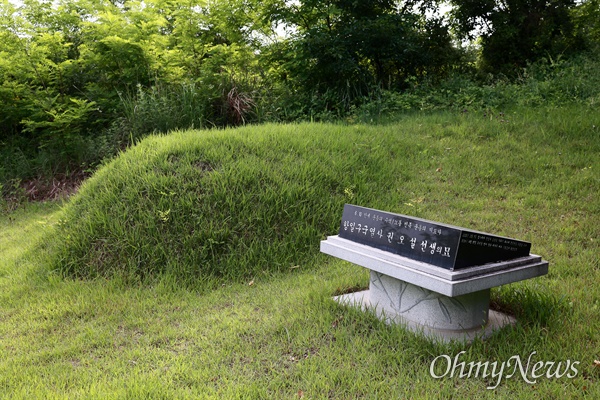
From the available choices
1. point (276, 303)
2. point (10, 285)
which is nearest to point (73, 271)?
point (10, 285)

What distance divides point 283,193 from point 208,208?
0.95 metres

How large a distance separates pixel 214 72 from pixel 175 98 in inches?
53.0

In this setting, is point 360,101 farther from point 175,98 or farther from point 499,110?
point 175,98

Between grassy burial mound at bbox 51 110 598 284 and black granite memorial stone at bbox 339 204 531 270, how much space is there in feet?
5.90

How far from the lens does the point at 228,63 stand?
11.1 metres

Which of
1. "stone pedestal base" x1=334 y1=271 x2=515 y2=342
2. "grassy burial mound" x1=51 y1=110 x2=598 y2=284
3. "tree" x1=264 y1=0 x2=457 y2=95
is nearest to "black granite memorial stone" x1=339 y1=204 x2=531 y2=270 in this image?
"stone pedestal base" x1=334 y1=271 x2=515 y2=342

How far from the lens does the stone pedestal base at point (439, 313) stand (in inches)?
151

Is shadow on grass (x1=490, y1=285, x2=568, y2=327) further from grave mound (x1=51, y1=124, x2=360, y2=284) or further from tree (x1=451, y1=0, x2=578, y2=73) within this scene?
tree (x1=451, y1=0, x2=578, y2=73)

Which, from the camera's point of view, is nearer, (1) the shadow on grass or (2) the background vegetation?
(2) the background vegetation

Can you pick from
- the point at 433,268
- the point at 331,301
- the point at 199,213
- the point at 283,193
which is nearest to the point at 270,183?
the point at 283,193

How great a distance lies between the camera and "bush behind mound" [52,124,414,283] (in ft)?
19.4

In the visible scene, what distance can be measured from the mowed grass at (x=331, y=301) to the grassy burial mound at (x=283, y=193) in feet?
0.13

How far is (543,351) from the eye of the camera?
348 cm

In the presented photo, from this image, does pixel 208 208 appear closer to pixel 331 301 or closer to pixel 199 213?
pixel 199 213
